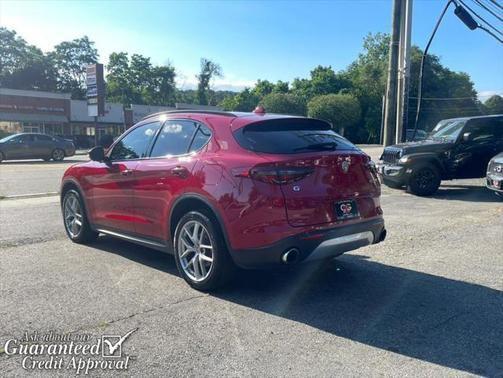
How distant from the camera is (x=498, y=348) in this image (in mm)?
3514

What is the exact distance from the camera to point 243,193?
422cm

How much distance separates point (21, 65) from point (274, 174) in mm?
84499

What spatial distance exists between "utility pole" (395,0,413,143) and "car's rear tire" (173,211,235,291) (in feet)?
41.8

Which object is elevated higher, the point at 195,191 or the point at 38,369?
the point at 195,191

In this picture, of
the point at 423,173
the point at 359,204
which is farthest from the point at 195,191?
the point at 423,173

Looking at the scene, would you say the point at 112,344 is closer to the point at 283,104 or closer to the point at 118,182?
the point at 118,182

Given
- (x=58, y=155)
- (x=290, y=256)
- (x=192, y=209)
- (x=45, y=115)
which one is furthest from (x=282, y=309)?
(x=45, y=115)

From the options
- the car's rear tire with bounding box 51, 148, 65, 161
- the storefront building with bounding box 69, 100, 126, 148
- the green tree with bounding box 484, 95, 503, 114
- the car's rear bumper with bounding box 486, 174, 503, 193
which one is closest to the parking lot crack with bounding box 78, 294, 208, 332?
the car's rear bumper with bounding box 486, 174, 503, 193

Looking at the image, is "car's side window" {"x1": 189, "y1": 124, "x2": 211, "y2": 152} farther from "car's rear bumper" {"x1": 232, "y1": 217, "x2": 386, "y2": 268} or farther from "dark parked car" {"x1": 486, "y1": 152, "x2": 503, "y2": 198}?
"dark parked car" {"x1": 486, "y1": 152, "x2": 503, "y2": 198}

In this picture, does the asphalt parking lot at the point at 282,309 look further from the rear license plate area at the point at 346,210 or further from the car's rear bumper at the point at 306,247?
the rear license plate area at the point at 346,210

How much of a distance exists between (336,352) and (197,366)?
0.99 metres

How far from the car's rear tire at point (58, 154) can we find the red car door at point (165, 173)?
23490mm

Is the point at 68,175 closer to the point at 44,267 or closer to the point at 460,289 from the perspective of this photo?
the point at 44,267

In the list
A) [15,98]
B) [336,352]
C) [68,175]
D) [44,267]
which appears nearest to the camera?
[336,352]
